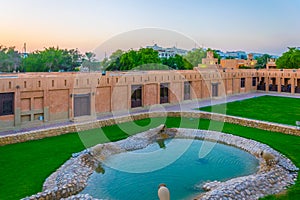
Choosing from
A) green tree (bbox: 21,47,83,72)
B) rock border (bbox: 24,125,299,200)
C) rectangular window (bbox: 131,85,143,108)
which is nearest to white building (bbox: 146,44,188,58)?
green tree (bbox: 21,47,83,72)

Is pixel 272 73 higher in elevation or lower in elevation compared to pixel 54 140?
higher

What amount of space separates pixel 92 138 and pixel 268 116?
12.3 meters

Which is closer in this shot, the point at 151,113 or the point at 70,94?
the point at 70,94

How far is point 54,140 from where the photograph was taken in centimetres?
1573

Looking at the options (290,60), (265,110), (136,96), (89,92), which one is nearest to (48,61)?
(136,96)

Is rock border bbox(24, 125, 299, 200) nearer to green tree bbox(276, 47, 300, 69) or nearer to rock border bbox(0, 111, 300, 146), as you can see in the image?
rock border bbox(0, 111, 300, 146)

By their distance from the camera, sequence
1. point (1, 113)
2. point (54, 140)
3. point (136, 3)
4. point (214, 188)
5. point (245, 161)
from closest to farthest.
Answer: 1. point (214, 188)
2. point (245, 161)
3. point (54, 140)
4. point (1, 113)
5. point (136, 3)

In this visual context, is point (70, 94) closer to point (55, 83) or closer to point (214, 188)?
point (55, 83)

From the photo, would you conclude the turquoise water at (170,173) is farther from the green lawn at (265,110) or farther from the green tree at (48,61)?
the green tree at (48,61)

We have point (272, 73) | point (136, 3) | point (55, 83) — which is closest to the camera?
point (55, 83)

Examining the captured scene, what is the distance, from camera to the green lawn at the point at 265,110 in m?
20.3

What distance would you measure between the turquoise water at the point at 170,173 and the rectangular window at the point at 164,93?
10.7m

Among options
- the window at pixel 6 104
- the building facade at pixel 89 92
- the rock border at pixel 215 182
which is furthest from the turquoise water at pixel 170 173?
the window at pixel 6 104

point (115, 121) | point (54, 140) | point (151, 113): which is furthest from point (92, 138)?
point (151, 113)
